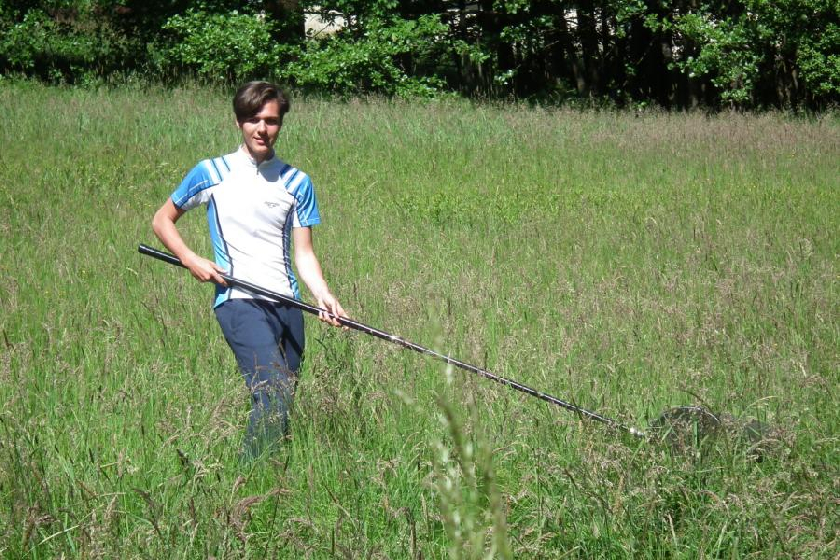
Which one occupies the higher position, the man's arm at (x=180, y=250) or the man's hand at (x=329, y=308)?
the man's arm at (x=180, y=250)

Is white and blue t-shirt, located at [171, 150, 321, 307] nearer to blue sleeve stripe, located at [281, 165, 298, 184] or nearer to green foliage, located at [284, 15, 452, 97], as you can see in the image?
blue sleeve stripe, located at [281, 165, 298, 184]

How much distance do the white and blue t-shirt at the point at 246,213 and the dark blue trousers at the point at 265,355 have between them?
67 mm

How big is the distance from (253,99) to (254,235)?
0.52m

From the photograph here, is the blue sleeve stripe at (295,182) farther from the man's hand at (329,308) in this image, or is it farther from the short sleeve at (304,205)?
the man's hand at (329,308)

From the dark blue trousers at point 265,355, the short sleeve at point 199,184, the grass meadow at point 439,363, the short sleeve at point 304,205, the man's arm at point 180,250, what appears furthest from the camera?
the short sleeve at point 304,205

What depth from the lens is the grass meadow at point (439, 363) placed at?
9.24ft

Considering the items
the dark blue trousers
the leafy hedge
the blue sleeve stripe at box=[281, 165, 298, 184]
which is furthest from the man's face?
the leafy hedge

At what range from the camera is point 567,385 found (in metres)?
4.11

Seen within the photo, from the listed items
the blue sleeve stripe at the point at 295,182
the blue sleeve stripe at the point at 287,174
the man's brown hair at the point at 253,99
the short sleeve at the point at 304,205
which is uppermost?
the man's brown hair at the point at 253,99

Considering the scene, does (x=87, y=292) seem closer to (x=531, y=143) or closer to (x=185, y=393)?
(x=185, y=393)

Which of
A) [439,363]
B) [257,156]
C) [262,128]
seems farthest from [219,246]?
[439,363]

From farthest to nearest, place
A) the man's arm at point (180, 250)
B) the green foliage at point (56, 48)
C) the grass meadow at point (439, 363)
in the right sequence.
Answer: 1. the green foliage at point (56, 48)
2. the man's arm at point (180, 250)
3. the grass meadow at point (439, 363)

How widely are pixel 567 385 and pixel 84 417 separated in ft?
6.20

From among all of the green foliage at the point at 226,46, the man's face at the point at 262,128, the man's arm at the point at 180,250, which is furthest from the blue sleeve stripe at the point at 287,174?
the green foliage at the point at 226,46
